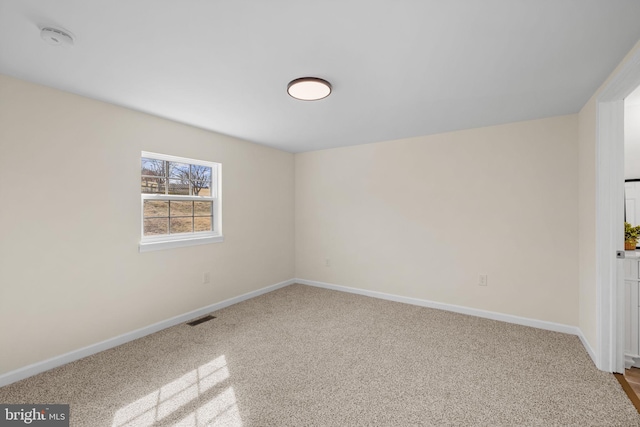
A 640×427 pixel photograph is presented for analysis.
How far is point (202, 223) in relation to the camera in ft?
11.9

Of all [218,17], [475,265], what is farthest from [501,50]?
[475,265]

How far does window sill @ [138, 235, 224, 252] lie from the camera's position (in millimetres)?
2920

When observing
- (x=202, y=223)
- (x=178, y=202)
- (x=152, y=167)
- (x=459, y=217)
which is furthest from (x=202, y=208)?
(x=459, y=217)

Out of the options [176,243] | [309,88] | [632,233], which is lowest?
[176,243]

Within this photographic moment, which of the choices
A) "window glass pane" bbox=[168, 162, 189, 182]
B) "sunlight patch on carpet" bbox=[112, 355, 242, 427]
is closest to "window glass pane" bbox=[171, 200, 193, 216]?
"window glass pane" bbox=[168, 162, 189, 182]

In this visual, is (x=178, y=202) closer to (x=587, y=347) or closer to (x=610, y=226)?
(x=610, y=226)

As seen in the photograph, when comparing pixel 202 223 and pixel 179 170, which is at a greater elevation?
pixel 179 170

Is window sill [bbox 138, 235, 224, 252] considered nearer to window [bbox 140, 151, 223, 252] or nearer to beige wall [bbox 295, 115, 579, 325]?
window [bbox 140, 151, 223, 252]

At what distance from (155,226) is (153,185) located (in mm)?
455

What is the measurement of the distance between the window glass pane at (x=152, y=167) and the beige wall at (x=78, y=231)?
0.59 feet

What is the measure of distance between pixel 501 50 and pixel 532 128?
1817mm

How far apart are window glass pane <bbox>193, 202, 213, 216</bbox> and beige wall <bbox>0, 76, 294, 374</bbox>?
0.44 m

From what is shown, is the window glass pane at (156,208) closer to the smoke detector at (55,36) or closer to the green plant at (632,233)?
the smoke detector at (55,36)

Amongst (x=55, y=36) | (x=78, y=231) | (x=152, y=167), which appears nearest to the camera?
(x=55, y=36)
